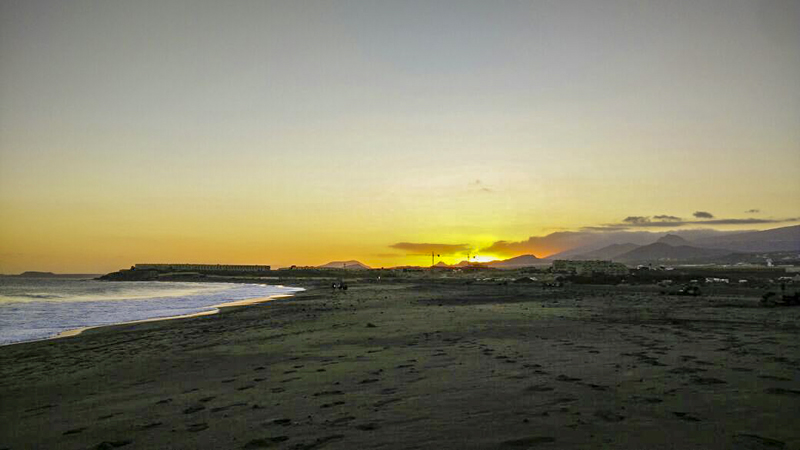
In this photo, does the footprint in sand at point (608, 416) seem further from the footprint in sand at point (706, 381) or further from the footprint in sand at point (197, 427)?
the footprint in sand at point (197, 427)

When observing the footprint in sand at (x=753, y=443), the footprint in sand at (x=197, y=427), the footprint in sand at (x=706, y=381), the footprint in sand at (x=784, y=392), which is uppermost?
the footprint in sand at (x=753, y=443)

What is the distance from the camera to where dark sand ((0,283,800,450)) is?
5.70 metres

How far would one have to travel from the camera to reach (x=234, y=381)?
10203 mm

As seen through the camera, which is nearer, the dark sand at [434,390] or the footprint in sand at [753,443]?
the footprint in sand at [753,443]

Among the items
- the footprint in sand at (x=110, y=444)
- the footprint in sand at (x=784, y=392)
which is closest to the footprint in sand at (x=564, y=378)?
the footprint in sand at (x=784, y=392)

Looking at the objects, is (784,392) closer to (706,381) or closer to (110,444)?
(706,381)

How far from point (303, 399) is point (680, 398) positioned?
5855 mm

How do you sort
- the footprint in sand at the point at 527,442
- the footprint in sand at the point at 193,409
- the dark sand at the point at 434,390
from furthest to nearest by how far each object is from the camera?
the footprint in sand at the point at 193,409
the dark sand at the point at 434,390
the footprint in sand at the point at 527,442

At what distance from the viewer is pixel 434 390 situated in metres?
7.91

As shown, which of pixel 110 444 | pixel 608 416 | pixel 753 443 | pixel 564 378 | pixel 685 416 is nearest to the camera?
pixel 753 443

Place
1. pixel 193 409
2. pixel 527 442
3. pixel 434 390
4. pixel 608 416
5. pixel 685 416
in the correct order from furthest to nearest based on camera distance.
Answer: pixel 193 409 < pixel 434 390 < pixel 608 416 < pixel 685 416 < pixel 527 442

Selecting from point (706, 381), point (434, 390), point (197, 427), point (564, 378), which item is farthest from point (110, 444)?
point (706, 381)

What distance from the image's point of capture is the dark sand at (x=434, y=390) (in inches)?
224

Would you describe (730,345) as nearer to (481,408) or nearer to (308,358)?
(481,408)
